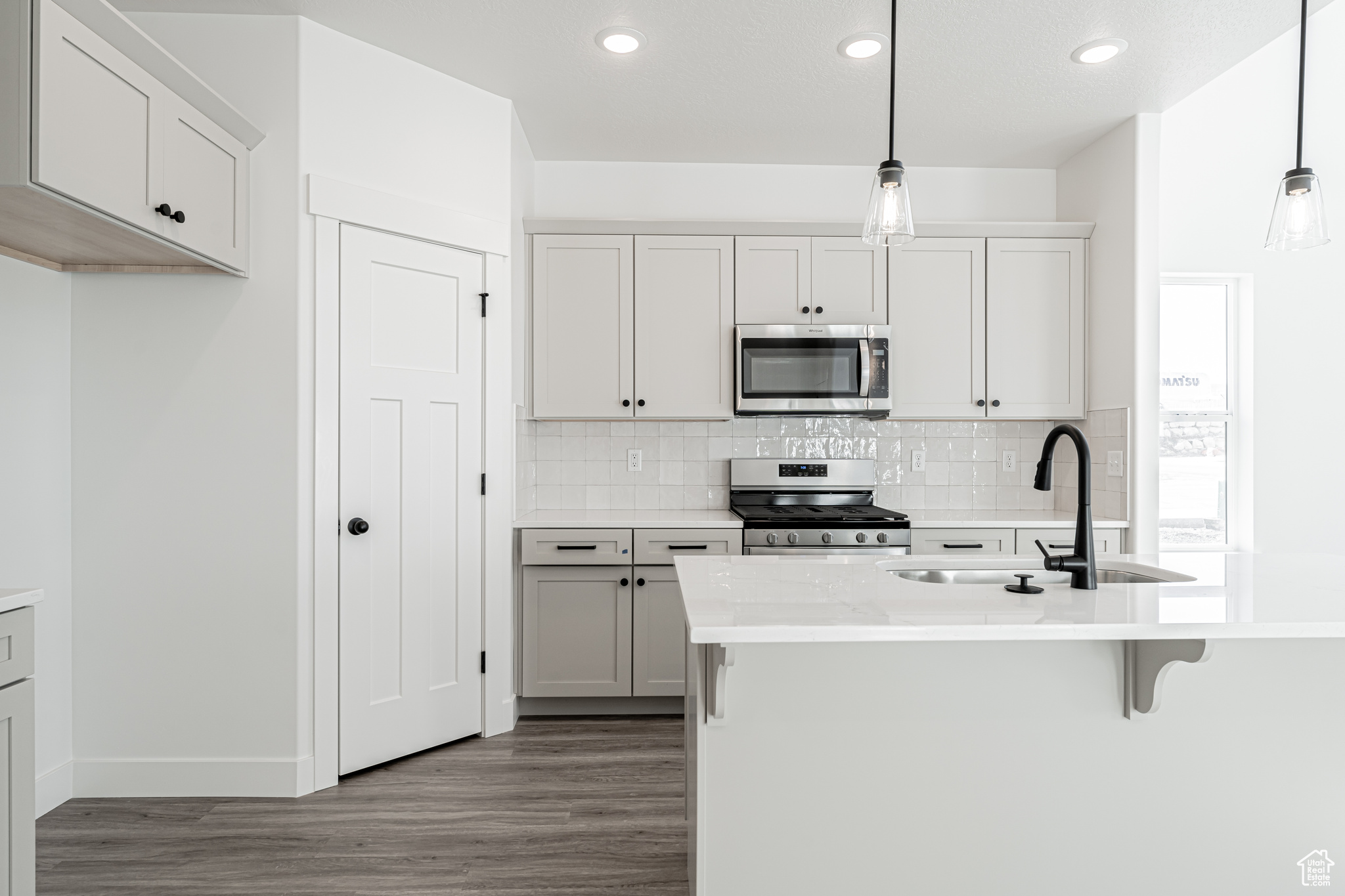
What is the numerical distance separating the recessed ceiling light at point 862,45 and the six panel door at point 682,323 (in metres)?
1.02

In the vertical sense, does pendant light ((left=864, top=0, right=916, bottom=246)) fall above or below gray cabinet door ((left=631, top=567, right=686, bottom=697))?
above

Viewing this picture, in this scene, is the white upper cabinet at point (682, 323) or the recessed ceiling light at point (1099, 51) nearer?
the recessed ceiling light at point (1099, 51)

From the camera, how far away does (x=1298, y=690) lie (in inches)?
65.4

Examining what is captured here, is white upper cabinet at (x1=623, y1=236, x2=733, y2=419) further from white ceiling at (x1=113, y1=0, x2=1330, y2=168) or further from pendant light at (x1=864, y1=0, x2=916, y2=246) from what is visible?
pendant light at (x1=864, y1=0, x2=916, y2=246)

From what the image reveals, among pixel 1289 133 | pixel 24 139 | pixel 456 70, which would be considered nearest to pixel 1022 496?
pixel 1289 133

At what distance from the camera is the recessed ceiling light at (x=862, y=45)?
8.73 feet

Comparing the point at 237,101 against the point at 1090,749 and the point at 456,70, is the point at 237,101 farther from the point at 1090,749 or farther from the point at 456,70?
the point at 1090,749

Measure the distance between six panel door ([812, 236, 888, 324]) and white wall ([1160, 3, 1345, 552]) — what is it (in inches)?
62.1

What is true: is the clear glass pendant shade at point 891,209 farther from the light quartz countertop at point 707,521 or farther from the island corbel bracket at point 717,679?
the light quartz countertop at point 707,521

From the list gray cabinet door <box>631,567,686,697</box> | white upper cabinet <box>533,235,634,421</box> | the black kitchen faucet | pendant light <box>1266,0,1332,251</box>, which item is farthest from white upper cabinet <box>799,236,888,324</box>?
the black kitchen faucet

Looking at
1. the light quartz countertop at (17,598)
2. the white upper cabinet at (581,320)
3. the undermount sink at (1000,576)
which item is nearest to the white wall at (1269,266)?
the undermount sink at (1000,576)

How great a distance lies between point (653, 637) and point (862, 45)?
8.17 feet

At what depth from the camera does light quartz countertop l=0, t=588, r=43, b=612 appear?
1641 mm

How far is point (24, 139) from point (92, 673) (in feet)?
5.74
